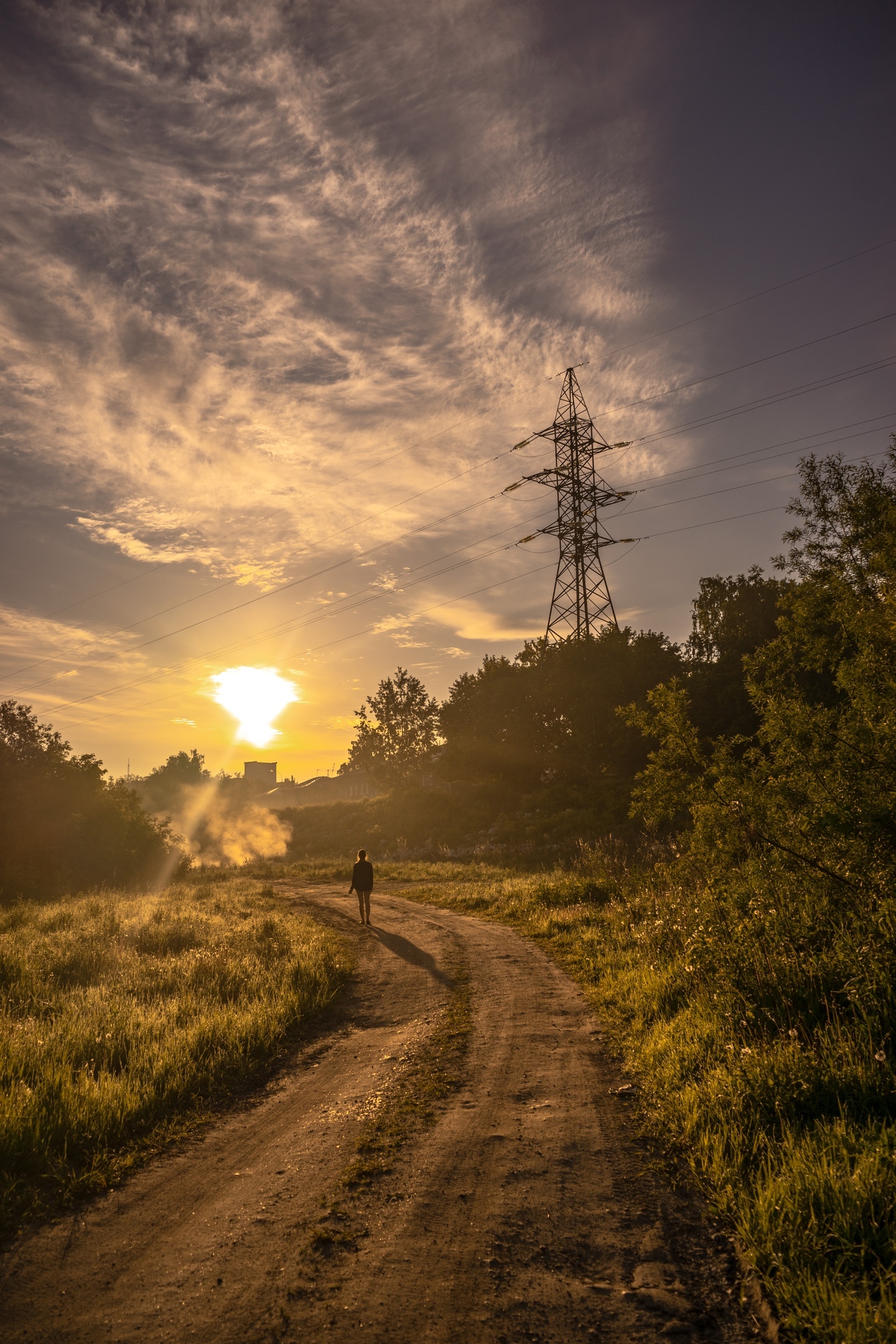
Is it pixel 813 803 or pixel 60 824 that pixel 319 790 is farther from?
pixel 813 803

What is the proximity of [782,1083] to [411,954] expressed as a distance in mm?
9703

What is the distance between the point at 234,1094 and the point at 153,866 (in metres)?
31.6

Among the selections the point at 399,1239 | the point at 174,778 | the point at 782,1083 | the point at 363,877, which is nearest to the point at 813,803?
the point at 782,1083

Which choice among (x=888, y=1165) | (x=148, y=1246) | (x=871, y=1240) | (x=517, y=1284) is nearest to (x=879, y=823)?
(x=888, y=1165)

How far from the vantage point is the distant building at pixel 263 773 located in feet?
476

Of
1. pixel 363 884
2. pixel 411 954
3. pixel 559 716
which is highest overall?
pixel 559 716

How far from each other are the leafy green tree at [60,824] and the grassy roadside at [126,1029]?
41.9ft

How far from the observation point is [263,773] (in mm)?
149500

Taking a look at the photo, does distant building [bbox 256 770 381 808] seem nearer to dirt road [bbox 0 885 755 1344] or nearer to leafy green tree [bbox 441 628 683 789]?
leafy green tree [bbox 441 628 683 789]

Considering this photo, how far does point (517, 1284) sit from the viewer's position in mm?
3752

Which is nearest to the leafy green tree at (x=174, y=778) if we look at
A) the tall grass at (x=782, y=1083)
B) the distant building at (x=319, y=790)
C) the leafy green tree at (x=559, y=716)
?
the distant building at (x=319, y=790)

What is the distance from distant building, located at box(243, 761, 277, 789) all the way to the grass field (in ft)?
463

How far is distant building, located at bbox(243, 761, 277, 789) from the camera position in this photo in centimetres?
14494

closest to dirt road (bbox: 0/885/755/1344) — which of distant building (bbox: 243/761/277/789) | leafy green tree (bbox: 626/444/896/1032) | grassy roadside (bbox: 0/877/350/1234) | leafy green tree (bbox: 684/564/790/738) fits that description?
grassy roadside (bbox: 0/877/350/1234)
